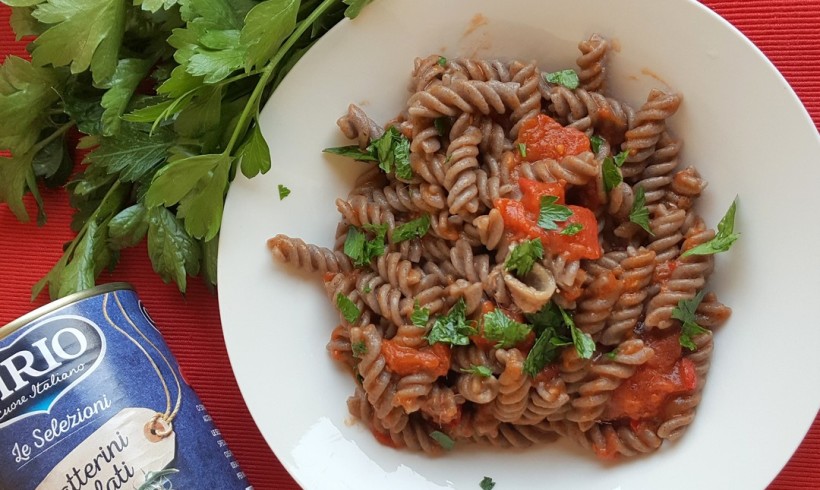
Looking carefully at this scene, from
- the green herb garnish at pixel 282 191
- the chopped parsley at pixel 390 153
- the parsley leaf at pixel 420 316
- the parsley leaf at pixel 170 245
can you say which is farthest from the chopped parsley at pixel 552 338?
the parsley leaf at pixel 170 245

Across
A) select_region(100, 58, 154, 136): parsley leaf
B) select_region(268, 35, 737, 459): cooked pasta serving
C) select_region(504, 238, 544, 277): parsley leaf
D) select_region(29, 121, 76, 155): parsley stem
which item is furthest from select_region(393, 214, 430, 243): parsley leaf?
select_region(29, 121, 76, 155): parsley stem

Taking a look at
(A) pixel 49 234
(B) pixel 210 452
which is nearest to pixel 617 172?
(B) pixel 210 452

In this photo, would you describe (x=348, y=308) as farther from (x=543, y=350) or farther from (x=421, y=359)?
(x=543, y=350)

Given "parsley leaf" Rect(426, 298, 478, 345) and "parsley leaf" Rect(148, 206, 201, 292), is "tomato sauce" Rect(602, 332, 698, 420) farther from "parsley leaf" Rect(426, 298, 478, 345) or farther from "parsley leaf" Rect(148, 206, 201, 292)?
"parsley leaf" Rect(148, 206, 201, 292)

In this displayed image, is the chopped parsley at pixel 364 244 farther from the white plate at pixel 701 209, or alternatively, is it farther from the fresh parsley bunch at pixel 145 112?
the fresh parsley bunch at pixel 145 112

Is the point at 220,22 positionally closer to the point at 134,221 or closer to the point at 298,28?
the point at 298,28

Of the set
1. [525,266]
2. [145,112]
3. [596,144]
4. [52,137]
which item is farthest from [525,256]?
[52,137]

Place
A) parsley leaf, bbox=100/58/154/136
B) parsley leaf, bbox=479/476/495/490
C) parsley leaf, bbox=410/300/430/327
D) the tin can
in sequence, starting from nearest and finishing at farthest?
1. the tin can
2. parsley leaf, bbox=410/300/430/327
3. parsley leaf, bbox=479/476/495/490
4. parsley leaf, bbox=100/58/154/136

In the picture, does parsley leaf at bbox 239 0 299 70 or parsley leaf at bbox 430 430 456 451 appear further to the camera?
parsley leaf at bbox 430 430 456 451
